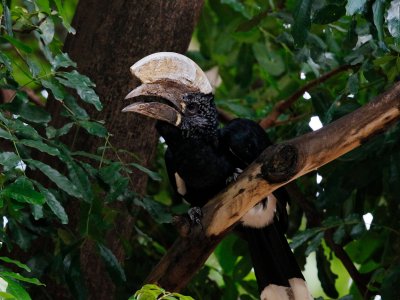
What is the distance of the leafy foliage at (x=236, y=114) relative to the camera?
79.2 inches

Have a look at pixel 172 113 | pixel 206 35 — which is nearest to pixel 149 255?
pixel 172 113

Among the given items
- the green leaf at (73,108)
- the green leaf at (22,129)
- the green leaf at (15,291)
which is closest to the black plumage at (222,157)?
the green leaf at (73,108)

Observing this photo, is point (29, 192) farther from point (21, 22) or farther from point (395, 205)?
point (395, 205)

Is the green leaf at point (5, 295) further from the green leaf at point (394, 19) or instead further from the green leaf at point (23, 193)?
the green leaf at point (394, 19)

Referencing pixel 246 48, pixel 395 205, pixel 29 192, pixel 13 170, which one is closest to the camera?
pixel 29 192

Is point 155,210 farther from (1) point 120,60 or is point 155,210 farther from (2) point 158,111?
(1) point 120,60

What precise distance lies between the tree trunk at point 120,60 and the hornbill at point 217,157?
0.14m

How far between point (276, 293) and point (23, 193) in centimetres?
85

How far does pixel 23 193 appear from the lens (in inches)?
70.8

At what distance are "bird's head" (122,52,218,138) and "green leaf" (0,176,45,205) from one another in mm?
398

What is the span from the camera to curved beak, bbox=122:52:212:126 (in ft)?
7.05

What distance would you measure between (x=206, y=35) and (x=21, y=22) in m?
1.30

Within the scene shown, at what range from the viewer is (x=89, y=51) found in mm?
2596

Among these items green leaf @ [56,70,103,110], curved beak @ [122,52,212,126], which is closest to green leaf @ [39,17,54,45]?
green leaf @ [56,70,103,110]
